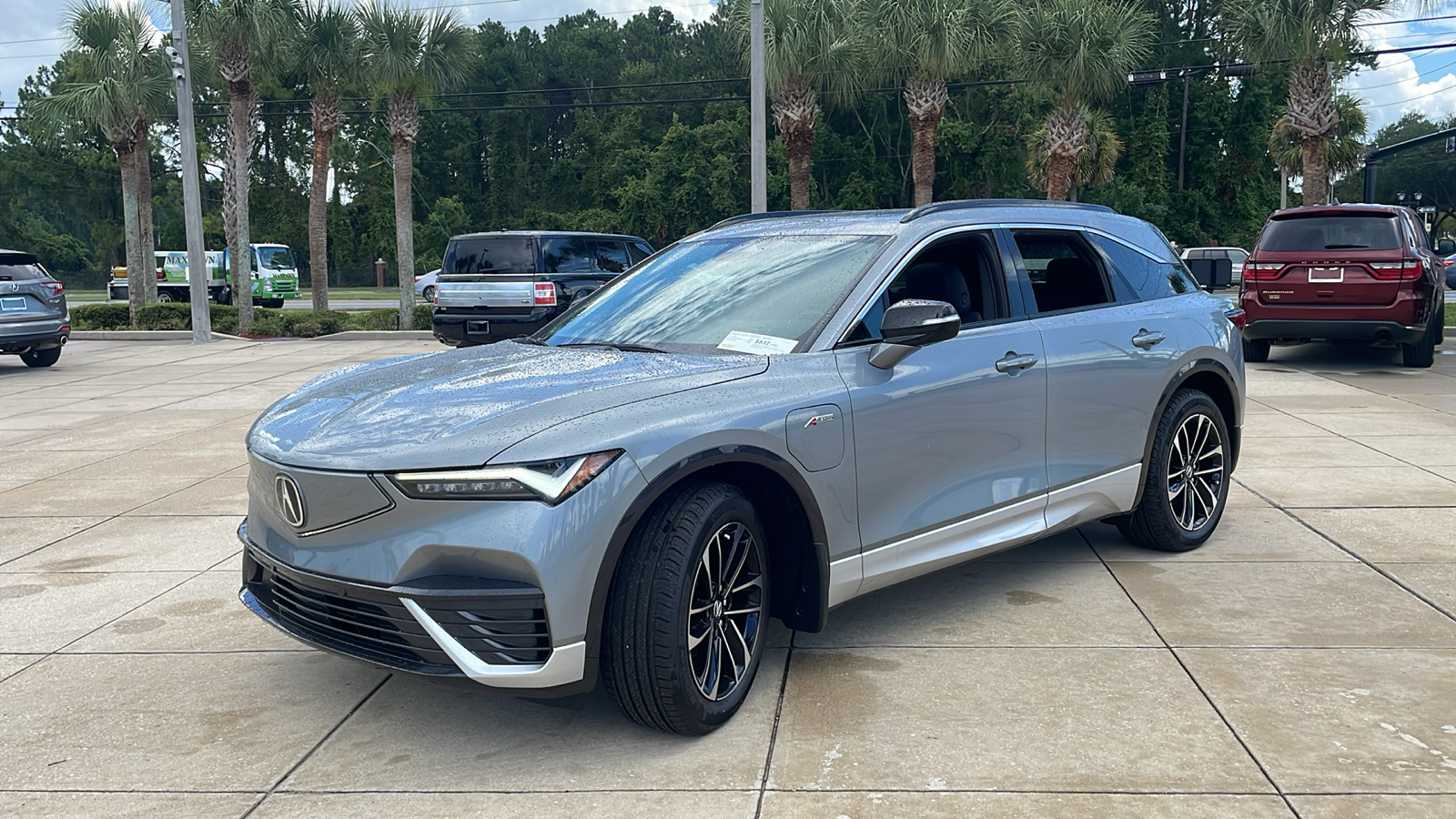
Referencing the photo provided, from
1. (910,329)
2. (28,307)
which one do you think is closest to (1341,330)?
(910,329)

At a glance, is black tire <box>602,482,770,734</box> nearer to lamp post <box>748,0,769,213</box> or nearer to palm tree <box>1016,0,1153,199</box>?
lamp post <box>748,0,769,213</box>

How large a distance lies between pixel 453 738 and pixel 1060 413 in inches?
110

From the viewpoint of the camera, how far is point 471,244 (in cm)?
1673

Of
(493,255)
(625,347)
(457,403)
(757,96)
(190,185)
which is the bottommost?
(457,403)

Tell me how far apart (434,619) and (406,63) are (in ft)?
85.7

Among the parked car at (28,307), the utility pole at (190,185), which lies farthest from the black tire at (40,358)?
the utility pole at (190,185)

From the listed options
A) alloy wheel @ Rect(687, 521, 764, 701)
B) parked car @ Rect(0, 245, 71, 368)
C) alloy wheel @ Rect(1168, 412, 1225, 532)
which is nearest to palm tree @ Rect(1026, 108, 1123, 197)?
parked car @ Rect(0, 245, 71, 368)

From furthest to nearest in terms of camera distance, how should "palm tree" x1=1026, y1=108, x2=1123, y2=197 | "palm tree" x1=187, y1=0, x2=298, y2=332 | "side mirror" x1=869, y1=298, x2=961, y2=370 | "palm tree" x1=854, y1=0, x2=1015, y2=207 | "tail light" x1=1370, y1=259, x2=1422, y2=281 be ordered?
"palm tree" x1=1026, y1=108, x2=1123, y2=197 → "palm tree" x1=854, y1=0, x2=1015, y2=207 → "palm tree" x1=187, y1=0, x2=298, y2=332 → "tail light" x1=1370, y1=259, x2=1422, y2=281 → "side mirror" x1=869, y1=298, x2=961, y2=370

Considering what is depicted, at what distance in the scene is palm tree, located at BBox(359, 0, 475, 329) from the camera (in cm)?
2698

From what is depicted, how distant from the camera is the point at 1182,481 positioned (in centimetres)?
597

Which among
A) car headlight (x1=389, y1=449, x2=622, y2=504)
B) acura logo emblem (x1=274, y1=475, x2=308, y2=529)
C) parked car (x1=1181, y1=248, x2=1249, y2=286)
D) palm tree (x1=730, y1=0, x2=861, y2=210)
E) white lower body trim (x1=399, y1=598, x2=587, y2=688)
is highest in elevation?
palm tree (x1=730, y1=0, x2=861, y2=210)

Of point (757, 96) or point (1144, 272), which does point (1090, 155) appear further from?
point (1144, 272)

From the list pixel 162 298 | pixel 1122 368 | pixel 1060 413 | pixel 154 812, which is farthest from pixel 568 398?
pixel 162 298

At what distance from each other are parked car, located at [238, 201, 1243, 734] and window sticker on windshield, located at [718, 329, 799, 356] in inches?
0.4
